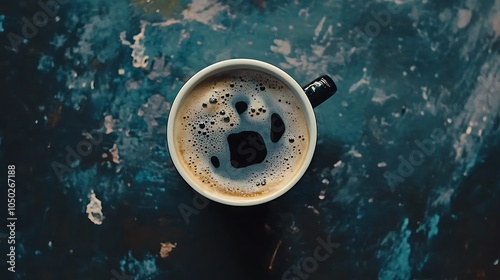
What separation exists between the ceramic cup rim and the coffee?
0.02 m

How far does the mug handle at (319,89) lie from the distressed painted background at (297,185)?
2.5 inches

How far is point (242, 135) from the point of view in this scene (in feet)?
2.53

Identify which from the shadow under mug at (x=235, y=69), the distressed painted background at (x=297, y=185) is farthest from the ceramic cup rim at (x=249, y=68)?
the distressed painted background at (x=297, y=185)

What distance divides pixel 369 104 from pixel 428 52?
0.37ft

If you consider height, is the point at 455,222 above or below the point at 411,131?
below

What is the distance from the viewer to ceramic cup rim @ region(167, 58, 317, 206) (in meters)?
0.73

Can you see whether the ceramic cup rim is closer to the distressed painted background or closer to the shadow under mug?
the shadow under mug

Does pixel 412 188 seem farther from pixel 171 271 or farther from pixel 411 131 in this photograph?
pixel 171 271

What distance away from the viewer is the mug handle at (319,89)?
76 cm

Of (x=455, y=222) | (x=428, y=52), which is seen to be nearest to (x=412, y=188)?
(x=455, y=222)

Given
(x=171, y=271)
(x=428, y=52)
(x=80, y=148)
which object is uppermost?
(x=428, y=52)

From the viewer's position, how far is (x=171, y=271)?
2.79 feet

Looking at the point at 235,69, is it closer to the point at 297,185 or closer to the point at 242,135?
the point at 242,135

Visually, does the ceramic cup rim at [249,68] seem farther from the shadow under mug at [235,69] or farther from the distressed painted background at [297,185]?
the distressed painted background at [297,185]
